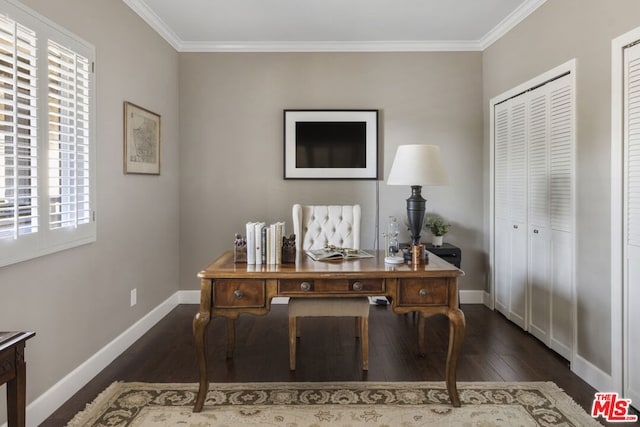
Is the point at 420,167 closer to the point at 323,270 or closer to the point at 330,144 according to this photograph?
the point at 323,270

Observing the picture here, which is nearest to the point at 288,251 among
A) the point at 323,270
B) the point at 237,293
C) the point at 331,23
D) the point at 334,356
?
the point at 323,270

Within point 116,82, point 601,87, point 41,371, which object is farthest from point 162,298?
point 601,87

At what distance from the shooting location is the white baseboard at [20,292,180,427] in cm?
205

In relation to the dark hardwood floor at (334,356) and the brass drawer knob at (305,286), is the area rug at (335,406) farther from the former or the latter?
the brass drawer knob at (305,286)

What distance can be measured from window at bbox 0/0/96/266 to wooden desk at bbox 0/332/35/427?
627 mm

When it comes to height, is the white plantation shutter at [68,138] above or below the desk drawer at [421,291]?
above

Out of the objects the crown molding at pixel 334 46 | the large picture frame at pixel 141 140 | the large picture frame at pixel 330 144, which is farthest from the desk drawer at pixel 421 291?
the crown molding at pixel 334 46

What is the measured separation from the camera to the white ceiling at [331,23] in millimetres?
3217

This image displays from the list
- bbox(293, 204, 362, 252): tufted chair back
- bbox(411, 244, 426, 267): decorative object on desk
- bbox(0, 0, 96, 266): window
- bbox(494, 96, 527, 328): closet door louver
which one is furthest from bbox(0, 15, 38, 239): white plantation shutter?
bbox(494, 96, 527, 328): closet door louver

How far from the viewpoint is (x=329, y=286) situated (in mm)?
2137

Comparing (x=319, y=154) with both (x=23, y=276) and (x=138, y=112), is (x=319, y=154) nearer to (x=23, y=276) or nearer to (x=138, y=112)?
(x=138, y=112)

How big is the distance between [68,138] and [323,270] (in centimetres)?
168

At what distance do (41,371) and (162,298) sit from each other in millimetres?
1649

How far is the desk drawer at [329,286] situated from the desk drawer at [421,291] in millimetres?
120
